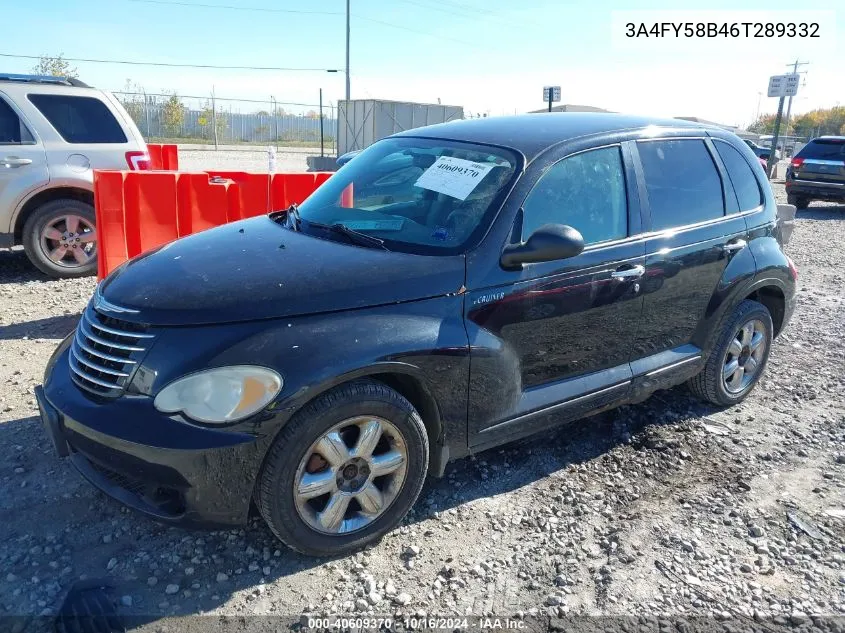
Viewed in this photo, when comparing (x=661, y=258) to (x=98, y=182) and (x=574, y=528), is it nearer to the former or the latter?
(x=574, y=528)

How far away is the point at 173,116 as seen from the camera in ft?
120

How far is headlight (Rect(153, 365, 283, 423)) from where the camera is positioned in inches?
99.5

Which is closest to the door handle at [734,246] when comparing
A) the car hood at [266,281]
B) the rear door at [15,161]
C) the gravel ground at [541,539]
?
the gravel ground at [541,539]

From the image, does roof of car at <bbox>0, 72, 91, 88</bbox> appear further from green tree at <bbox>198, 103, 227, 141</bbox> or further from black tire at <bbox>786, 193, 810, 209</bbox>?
green tree at <bbox>198, 103, 227, 141</bbox>

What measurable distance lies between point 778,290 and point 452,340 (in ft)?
9.60

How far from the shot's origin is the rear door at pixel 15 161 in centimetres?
666

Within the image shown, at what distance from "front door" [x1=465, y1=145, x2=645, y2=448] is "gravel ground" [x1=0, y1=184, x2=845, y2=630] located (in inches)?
17.6

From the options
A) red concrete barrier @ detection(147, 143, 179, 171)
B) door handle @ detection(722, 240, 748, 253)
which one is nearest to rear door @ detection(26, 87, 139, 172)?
red concrete barrier @ detection(147, 143, 179, 171)

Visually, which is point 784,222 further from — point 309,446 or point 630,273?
point 309,446

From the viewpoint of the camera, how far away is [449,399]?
119 inches

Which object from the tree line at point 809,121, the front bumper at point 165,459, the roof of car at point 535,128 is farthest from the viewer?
the tree line at point 809,121

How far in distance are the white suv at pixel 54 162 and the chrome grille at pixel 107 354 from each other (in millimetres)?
4660

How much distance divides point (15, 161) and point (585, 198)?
5909 millimetres

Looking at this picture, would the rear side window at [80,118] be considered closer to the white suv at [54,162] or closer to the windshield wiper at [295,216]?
the white suv at [54,162]
